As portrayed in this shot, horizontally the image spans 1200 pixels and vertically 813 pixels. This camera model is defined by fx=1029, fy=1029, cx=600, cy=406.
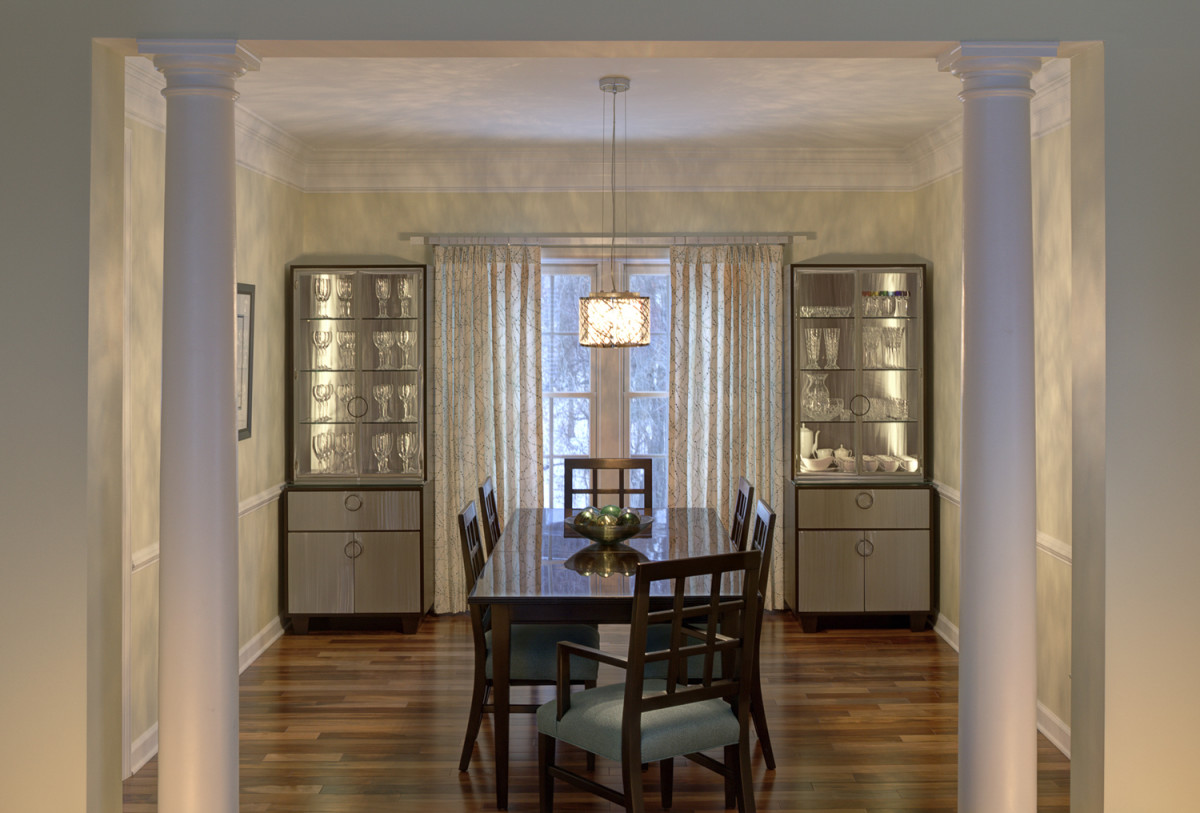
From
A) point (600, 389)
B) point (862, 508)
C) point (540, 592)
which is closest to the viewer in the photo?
point (540, 592)

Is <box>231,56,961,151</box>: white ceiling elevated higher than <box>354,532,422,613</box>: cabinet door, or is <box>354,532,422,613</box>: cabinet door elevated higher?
<box>231,56,961,151</box>: white ceiling

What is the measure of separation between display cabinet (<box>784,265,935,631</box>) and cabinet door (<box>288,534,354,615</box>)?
264 centimetres

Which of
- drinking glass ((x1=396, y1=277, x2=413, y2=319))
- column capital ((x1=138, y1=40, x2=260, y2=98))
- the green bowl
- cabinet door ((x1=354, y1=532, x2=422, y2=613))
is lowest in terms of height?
cabinet door ((x1=354, y1=532, x2=422, y2=613))

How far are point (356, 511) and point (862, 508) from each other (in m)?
2.95

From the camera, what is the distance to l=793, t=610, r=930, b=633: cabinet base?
19.7 feet

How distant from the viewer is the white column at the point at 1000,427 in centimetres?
294

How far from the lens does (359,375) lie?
6125 millimetres

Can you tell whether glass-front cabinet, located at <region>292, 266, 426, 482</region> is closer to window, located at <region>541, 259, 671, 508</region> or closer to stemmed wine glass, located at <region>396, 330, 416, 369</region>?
stemmed wine glass, located at <region>396, 330, 416, 369</region>

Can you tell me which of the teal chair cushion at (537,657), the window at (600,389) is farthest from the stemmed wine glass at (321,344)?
the teal chair cushion at (537,657)

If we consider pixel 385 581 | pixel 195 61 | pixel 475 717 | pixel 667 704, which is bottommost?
pixel 475 717

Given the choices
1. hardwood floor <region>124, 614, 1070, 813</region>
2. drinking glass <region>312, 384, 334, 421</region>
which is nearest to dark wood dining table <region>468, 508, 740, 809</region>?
hardwood floor <region>124, 614, 1070, 813</region>

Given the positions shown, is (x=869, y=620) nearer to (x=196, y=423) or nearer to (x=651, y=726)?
(x=651, y=726)

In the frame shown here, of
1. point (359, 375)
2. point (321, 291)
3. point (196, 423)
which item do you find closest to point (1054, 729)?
point (196, 423)
